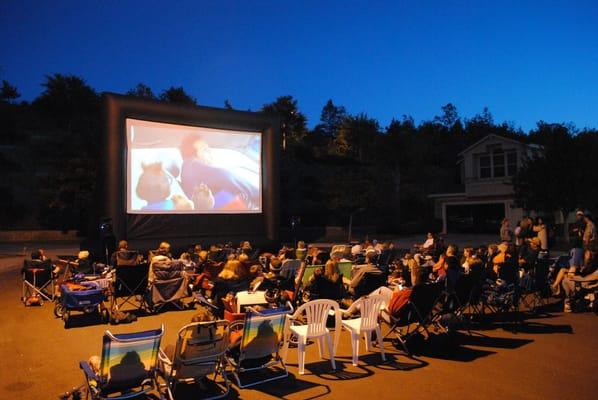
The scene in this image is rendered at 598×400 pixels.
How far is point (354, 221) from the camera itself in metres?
35.0

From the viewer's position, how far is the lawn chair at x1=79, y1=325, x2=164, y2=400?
347 centimetres

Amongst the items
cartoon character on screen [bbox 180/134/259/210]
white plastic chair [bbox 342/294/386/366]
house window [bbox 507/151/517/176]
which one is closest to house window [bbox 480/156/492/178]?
house window [bbox 507/151/517/176]

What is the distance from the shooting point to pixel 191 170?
16.3 m

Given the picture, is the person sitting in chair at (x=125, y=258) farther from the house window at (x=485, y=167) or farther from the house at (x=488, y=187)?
the house window at (x=485, y=167)

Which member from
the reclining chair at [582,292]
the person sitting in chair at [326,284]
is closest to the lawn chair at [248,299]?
the person sitting in chair at [326,284]

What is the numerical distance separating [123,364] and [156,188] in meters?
12.9

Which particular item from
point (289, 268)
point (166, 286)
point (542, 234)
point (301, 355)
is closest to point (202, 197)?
point (289, 268)

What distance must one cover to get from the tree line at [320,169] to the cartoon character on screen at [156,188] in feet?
22.3

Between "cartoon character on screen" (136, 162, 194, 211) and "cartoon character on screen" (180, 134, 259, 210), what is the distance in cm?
56

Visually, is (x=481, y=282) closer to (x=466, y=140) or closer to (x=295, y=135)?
(x=295, y=135)

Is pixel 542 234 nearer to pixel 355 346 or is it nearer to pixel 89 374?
pixel 355 346

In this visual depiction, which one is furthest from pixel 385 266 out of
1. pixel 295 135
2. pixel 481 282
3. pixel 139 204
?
pixel 295 135

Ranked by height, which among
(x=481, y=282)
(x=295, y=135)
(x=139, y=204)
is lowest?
(x=481, y=282)

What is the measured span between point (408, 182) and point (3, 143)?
1251 inches
